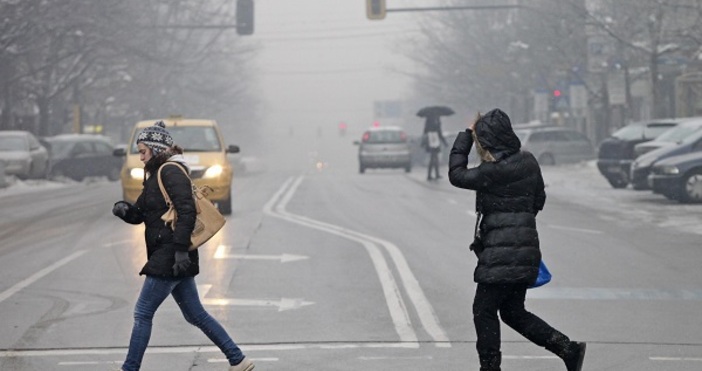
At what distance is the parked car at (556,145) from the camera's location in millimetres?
48669

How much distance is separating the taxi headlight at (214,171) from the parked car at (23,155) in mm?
17387

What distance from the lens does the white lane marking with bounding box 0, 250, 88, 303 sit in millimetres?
13375

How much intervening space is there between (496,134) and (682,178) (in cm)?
1965

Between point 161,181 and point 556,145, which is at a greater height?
point 161,181

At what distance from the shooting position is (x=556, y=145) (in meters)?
48.9

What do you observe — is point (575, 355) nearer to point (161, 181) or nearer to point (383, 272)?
point (161, 181)

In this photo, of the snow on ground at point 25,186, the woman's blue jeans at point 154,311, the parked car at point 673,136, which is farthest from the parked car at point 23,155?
the woman's blue jeans at point 154,311

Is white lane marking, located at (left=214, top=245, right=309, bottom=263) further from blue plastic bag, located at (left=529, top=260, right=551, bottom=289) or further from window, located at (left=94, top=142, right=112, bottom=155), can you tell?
window, located at (left=94, top=142, right=112, bottom=155)

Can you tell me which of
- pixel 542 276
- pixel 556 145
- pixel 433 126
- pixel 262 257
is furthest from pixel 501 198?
pixel 556 145

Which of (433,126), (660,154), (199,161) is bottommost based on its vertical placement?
(660,154)

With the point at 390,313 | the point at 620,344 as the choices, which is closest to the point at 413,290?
the point at 390,313

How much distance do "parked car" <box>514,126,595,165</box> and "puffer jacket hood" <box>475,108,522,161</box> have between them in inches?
1602

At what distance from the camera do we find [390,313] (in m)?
11.8

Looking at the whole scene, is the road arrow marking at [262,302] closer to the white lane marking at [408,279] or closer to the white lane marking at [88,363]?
the white lane marking at [408,279]
